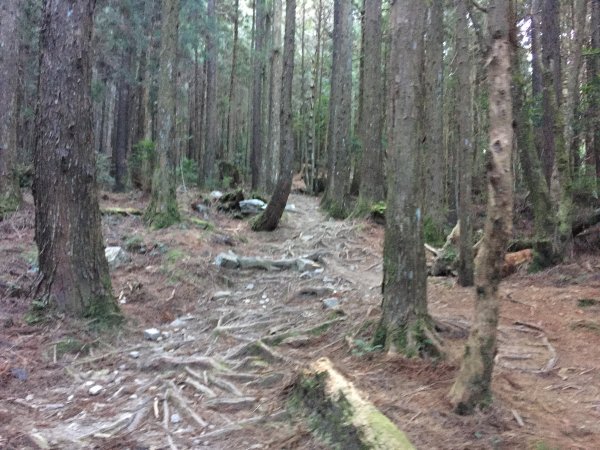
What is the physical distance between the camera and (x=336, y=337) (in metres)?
6.88

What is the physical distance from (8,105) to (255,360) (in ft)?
31.7

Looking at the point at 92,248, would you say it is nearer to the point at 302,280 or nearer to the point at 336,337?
the point at 336,337

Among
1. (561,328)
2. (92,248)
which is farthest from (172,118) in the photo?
(561,328)

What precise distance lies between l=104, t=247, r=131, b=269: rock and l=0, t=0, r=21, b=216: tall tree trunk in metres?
3.69

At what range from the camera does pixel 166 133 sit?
1348 centimetres

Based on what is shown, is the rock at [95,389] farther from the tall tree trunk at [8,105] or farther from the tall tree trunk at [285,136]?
the tall tree trunk at [285,136]

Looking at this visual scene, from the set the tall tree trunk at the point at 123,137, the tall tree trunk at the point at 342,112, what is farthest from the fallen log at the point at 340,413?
the tall tree trunk at the point at 123,137

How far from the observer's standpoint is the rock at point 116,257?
10.0 metres

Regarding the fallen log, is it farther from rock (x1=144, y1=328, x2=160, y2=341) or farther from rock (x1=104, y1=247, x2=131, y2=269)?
rock (x1=104, y1=247, x2=131, y2=269)

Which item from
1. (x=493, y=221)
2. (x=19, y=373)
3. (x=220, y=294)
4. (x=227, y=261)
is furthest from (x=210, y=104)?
(x=493, y=221)

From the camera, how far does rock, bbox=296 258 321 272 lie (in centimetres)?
1113

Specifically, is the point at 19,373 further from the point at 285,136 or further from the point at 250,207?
the point at 250,207

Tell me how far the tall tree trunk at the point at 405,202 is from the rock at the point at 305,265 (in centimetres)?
504

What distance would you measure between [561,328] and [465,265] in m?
2.37
